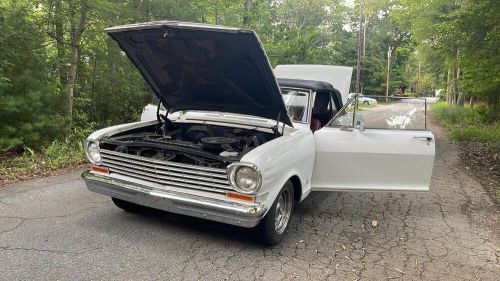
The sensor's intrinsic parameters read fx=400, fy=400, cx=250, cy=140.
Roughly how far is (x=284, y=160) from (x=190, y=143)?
3.58 feet

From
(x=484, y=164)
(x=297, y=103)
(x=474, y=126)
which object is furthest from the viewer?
(x=474, y=126)

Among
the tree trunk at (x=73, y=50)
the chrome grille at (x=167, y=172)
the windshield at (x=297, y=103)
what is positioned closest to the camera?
the chrome grille at (x=167, y=172)

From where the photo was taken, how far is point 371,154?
183 inches

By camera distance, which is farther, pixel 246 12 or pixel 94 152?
pixel 246 12

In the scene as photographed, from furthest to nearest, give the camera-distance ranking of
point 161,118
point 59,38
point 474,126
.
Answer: point 474,126, point 59,38, point 161,118

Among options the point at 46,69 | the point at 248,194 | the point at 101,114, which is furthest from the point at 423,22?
the point at 248,194

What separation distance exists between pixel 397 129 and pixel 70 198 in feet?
13.8

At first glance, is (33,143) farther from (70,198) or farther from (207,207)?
(207,207)

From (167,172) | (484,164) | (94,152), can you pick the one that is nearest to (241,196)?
(167,172)

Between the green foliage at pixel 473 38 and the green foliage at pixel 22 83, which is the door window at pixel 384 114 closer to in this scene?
the green foliage at pixel 473 38

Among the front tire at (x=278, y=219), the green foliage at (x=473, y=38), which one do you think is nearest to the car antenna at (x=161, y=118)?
the front tire at (x=278, y=219)

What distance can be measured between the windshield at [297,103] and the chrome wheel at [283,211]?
3.59 ft

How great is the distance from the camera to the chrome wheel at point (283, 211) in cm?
413

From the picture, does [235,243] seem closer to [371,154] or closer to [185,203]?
[185,203]
